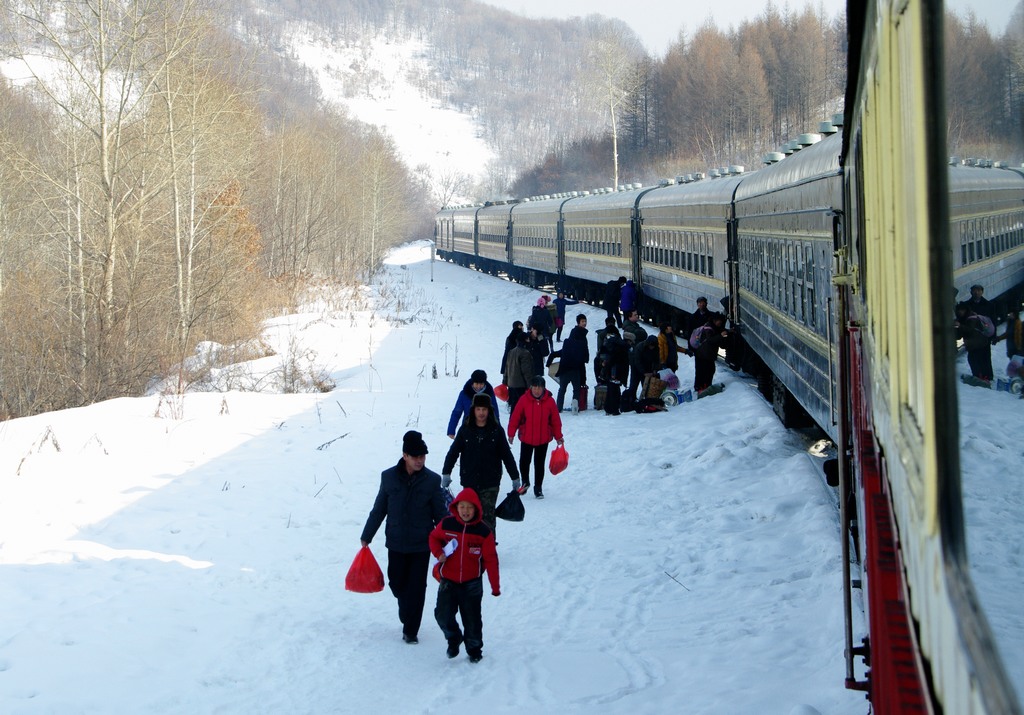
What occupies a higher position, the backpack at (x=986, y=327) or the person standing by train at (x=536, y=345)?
the backpack at (x=986, y=327)

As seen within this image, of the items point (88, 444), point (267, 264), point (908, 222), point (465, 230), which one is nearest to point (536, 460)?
point (88, 444)

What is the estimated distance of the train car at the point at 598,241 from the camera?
91.7 ft

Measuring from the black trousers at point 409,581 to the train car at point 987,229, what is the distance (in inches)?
242

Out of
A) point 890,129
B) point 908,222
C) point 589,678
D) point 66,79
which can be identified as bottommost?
point 589,678

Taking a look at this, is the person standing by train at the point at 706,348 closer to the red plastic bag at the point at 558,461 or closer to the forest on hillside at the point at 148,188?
the forest on hillside at the point at 148,188

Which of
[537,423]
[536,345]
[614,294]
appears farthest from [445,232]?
[537,423]

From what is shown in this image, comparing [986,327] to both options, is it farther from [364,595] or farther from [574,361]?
[574,361]

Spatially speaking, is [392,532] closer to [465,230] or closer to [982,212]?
[982,212]

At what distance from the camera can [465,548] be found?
23.8 ft

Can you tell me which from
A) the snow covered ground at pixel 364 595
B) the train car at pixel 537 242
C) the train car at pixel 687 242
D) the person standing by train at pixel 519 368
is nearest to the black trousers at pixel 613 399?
the snow covered ground at pixel 364 595

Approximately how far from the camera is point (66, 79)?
75.5ft

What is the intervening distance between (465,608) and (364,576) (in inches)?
28.3

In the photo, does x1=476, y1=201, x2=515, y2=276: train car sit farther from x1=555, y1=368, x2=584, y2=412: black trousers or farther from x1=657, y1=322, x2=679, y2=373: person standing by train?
x1=555, y1=368, x2=584, y2=412: black trousers

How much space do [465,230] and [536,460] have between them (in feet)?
170
